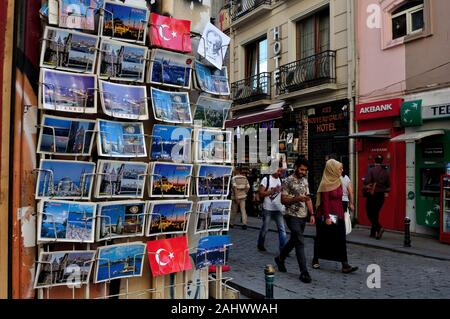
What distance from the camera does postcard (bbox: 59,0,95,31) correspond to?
2.56 metres

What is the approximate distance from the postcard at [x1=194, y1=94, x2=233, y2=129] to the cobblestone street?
10.0 feet

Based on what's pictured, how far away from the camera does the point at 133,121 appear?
283cm

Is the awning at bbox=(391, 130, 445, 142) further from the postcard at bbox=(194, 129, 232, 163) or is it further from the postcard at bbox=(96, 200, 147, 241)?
the postcard at bbox=(96, 200, 147, 241)

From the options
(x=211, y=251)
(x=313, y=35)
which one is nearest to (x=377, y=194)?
(x=313, y=35)

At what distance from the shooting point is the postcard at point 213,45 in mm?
3195

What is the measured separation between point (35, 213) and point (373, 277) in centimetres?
554

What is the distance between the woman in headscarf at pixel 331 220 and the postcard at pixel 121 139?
4377mm

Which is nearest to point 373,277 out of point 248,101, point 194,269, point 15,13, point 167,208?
point 194,269

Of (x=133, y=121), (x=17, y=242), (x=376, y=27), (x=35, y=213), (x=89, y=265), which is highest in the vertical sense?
(x=376, y=27)

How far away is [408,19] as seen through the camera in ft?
39.2

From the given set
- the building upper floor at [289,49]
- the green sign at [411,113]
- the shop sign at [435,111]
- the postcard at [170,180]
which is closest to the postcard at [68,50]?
the postcard at [170,180]

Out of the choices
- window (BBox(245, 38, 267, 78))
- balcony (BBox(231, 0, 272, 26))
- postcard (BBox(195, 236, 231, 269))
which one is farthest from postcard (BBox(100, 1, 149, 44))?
window (BBox(245, 38, 267, 78))

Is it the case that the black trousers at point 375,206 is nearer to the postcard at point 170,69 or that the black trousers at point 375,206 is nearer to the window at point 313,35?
the window at point 313,35

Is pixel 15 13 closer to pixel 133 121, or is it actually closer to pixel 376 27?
pixel 133 121
